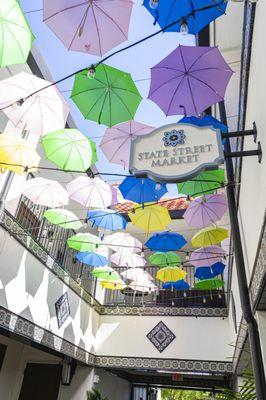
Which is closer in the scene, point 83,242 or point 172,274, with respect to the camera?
point 83,242

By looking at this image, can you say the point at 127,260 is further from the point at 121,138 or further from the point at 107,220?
the point at 121,138

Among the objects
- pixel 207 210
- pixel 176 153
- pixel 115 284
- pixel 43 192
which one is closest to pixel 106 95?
pixel 176 153

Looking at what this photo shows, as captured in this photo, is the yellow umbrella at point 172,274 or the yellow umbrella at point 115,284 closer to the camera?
the yellow umbrella at point 172,274

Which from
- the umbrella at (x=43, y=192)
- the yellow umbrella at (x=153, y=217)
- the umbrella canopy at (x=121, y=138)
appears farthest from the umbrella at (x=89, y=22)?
the yellow umbrella at (x=153, y=217)

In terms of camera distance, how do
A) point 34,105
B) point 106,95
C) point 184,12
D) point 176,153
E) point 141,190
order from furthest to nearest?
point 141,190
point 34,105
point 106,95
point 184,12
point 176,153

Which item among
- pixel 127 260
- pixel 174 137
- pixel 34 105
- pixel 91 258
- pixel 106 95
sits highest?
pixel 34 105

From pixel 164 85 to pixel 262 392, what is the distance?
9.17 ft

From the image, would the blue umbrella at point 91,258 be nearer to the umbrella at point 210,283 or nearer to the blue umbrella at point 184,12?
the umbrella at point 210,283

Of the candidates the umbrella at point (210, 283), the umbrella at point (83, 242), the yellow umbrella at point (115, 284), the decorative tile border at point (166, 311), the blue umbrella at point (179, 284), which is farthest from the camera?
the decorative tile border at point (166, 311)

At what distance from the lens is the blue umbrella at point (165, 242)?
5.77m

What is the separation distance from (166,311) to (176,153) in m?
6.15

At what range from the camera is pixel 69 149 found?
4.28 m

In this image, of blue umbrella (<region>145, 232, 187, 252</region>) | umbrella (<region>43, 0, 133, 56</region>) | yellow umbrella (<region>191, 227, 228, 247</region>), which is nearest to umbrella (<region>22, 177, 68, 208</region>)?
blue umbrella (<region>145, 232, 187, 252</region>)

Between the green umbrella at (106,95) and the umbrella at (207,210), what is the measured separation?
2.01m
